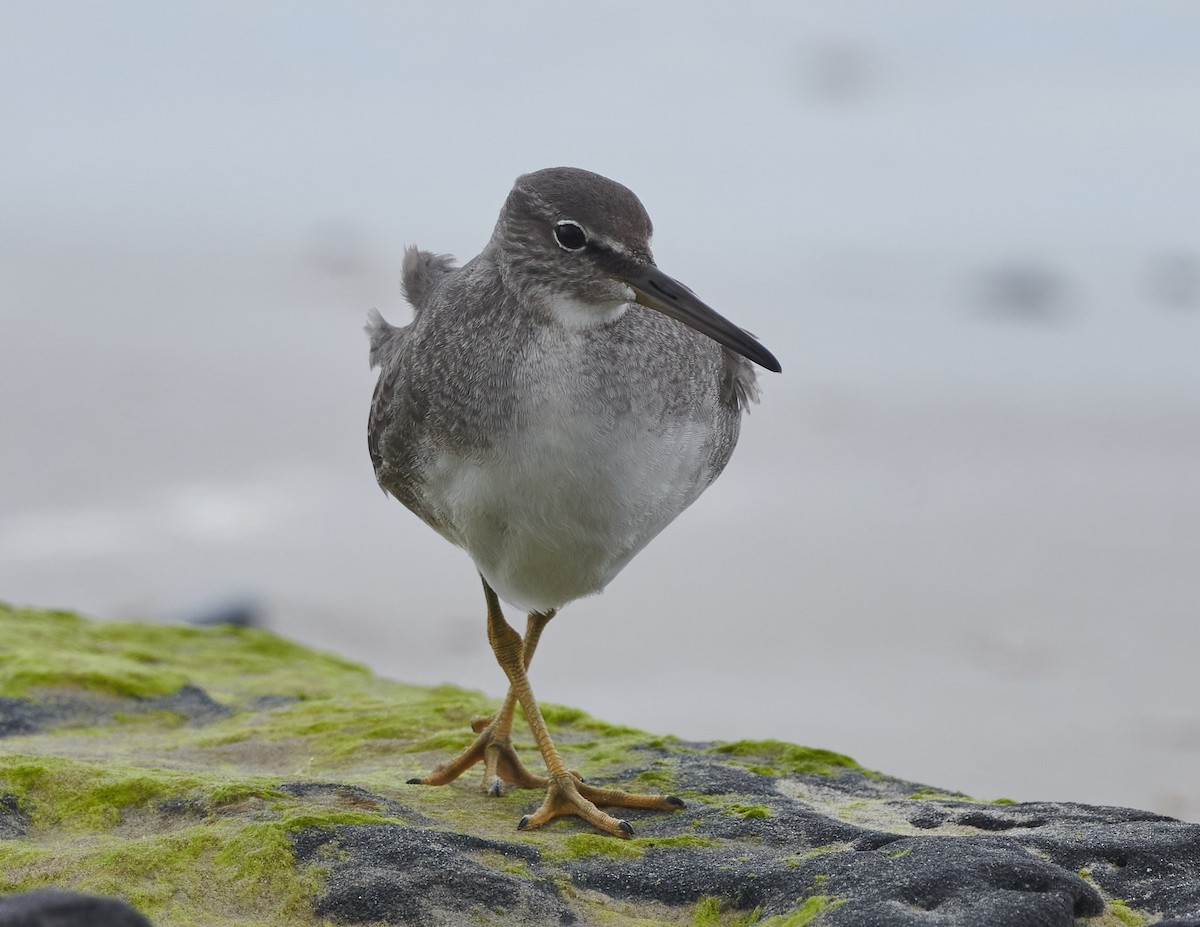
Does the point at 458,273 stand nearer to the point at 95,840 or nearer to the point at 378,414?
the point at 378,414

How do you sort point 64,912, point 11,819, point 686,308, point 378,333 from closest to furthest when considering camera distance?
point 64,912 < point 11,819 < point 686,308 < point 378,333

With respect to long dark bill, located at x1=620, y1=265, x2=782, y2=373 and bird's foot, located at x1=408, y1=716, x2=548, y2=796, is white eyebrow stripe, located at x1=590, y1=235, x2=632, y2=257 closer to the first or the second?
long dark bill, located at x1=620, y1=265, x2=782, y2=373

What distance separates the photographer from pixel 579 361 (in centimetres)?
558

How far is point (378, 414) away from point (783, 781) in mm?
2450

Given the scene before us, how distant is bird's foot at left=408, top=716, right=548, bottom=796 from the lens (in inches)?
251

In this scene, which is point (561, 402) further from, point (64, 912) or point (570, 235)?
point (64, 912)

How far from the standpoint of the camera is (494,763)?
21.5 feet

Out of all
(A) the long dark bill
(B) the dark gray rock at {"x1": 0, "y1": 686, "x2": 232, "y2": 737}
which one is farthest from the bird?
(B) the dark gray rock at {"x1": 0, "y1": 686, "x2": 232, "y2": 737}

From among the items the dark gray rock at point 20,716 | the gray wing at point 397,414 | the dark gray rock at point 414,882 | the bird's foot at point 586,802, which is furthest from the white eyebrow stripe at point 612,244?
A: the dark gray rock at point 20,716

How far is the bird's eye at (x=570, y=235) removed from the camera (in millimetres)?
5711

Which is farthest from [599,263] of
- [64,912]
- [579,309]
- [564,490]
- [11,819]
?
[64,912]

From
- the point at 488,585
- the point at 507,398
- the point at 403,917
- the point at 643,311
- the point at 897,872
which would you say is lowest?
the point at 403,917

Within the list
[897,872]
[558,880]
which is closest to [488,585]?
[558,880]

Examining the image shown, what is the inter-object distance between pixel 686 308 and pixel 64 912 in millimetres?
3273
